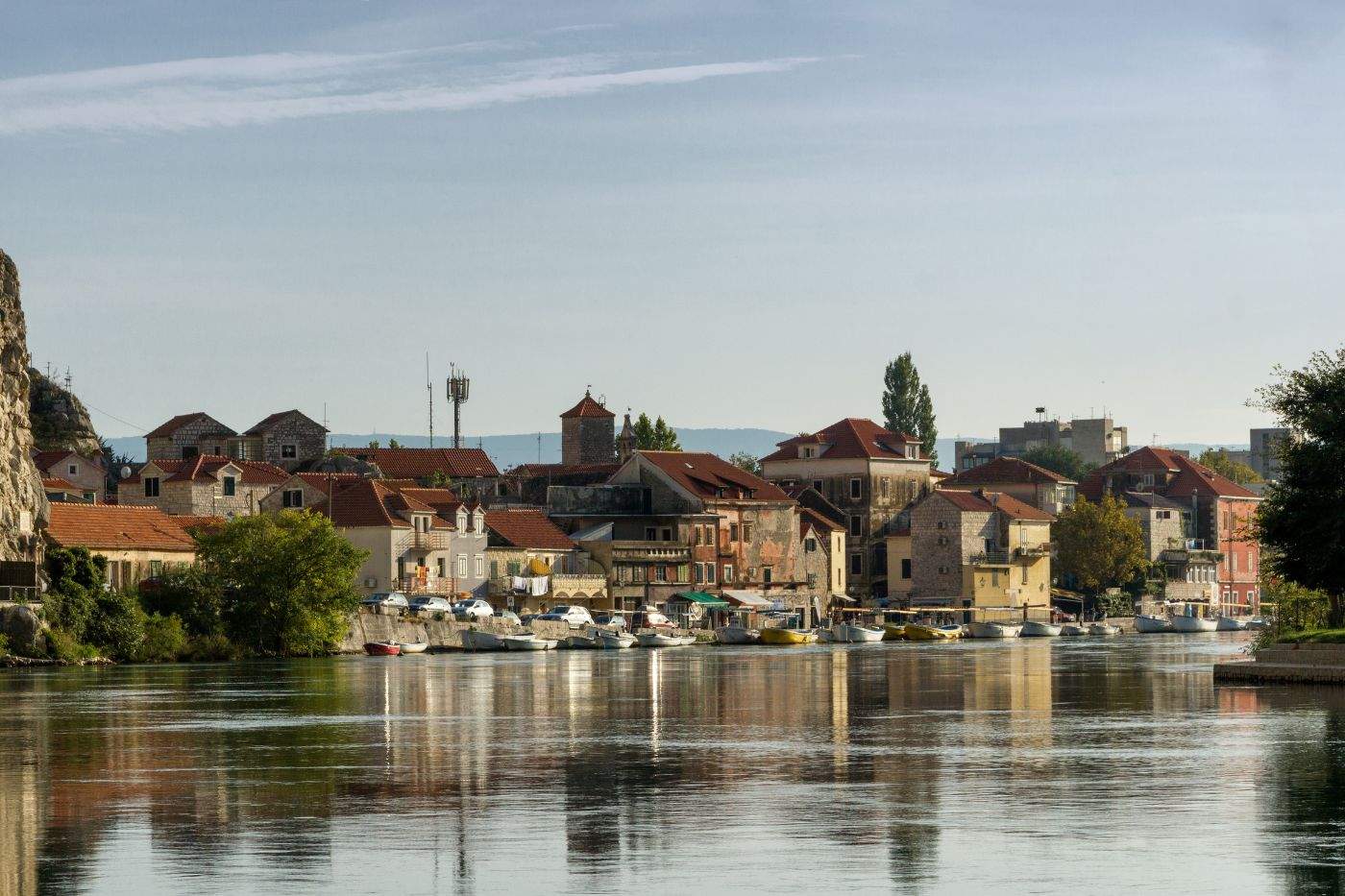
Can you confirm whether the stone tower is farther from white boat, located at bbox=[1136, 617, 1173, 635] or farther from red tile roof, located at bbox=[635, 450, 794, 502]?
white boat, located at bbox=[1136, 617, 1173, 635]

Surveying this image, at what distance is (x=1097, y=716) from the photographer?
49000 millimetres

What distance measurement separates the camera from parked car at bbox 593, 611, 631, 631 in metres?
132

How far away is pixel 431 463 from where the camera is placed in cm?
16762

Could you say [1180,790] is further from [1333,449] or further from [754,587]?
[754,587]

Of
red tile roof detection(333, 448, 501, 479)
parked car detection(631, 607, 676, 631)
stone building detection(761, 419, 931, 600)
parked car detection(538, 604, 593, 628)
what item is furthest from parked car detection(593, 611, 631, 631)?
stone building detection(761, 419, 931, 600)

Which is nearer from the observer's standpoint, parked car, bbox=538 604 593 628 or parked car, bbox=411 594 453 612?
parked car, bbox=411 594 453 612

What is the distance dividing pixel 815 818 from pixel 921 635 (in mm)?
Answer: 120797

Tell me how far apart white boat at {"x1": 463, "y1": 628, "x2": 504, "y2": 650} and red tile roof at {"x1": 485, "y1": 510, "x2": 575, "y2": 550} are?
2122 centimetres

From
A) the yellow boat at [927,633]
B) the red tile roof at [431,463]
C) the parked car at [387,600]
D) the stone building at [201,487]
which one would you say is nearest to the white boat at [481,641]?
the parked car at [387,600]

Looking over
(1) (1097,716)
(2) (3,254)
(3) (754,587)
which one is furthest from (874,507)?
(1) (1097,716)

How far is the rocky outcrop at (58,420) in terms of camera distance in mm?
164750

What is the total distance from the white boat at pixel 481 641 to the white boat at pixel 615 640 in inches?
300

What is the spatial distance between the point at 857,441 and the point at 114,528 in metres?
80.5

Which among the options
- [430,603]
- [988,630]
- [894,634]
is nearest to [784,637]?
[894,634]
